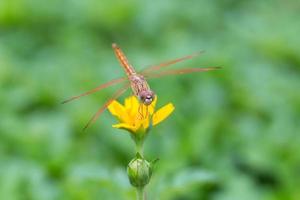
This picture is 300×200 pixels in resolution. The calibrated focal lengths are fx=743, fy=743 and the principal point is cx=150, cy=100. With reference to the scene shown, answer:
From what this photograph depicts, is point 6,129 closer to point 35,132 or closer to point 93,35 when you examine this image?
point 35,132

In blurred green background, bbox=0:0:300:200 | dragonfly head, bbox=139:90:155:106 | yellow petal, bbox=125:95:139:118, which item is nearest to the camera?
dragonfly head, bbox=139:90:155:106

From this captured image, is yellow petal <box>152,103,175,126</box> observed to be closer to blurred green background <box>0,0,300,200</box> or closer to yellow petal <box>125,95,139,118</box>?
yellow petal <box>125,95,139,118</box>

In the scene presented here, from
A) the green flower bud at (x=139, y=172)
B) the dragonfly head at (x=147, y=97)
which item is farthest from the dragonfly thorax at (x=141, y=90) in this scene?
the green flower bud at (x=139, y=172)

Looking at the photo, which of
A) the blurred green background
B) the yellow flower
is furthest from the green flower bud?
the blurred green background

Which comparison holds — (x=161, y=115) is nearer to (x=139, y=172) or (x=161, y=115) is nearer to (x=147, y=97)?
(x=147, y=97)

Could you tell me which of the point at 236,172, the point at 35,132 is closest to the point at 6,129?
the point at 35,132

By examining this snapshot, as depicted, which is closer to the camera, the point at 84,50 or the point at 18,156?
the point at 18,156
